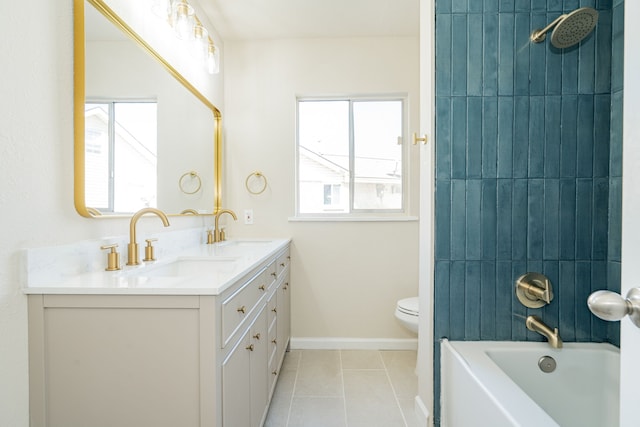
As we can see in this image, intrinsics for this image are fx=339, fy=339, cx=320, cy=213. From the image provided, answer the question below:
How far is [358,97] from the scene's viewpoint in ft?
9.11

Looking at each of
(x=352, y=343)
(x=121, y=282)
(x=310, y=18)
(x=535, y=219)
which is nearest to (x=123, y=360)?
(x=121, y=282)

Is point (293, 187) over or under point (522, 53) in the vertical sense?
under

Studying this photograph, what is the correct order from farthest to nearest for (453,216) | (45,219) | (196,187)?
1. (196,187)
2. (453,216)
3. (45,219)

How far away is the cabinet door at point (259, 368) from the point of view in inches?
56.2

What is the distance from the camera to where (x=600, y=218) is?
1.38 meters

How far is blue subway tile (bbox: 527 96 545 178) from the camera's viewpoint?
139 centimetres

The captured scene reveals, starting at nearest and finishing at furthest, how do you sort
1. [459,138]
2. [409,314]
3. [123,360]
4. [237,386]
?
[123,360] < [237,386] < [459,138] < [409,314]

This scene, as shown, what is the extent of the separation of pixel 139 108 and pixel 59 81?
443mm

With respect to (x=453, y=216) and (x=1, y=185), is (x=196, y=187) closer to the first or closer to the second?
(x=1, y=185)

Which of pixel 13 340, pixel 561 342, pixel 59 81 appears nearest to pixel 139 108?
pixel 59 81

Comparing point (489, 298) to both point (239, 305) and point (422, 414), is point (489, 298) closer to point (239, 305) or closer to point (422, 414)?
point (422, 414)

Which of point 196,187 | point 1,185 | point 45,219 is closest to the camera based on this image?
point 1,185

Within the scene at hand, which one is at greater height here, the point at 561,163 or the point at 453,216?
the point at 561,163

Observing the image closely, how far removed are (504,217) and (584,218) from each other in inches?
12.3
